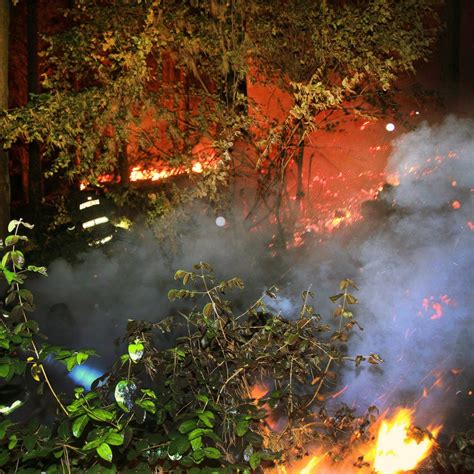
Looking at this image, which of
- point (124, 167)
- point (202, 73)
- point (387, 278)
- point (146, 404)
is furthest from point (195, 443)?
point (202, 73)

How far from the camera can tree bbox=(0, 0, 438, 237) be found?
7793mm

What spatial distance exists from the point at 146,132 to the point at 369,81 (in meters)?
3.67

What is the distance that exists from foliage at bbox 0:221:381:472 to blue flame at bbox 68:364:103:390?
3142 millimetres

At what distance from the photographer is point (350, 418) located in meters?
5.18

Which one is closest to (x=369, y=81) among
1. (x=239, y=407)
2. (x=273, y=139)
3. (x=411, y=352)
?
(x=273, y=139)

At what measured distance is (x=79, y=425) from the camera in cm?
273

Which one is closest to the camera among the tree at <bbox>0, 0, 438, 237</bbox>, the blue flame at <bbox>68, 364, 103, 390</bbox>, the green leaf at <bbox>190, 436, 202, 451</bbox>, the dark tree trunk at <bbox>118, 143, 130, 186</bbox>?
the green leaf at <bbox>190, 436, 202, 451</bbox>

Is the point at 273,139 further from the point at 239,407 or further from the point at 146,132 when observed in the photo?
the point at 239,407

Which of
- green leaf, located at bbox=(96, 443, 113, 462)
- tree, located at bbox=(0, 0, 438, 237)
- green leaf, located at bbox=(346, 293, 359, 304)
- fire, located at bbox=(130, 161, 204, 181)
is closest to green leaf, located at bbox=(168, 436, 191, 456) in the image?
green leaf, located at bbox=(96, 443, 113, 462)

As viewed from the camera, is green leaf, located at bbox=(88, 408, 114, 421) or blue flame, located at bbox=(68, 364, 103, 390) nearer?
green leaf, located at bbox=(88, 408, 114, 421)

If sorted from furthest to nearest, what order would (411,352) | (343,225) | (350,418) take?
(343,225)
(411,352)
(350,418)

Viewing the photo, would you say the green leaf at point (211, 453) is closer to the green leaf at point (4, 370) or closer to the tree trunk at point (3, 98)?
the green leaf at point (4, 370)

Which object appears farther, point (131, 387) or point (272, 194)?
point (272, 194)

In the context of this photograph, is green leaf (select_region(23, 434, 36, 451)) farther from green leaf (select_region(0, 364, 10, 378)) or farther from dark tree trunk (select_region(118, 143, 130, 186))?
dark tree trunk (select_region(118, 143, 130, 186))
